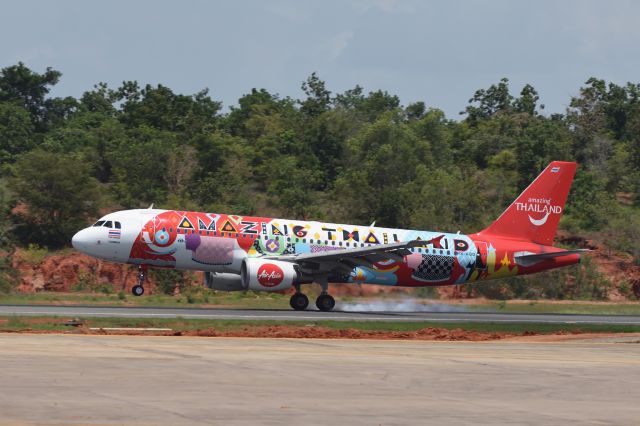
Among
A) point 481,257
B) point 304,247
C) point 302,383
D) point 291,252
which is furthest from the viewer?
point 481,257

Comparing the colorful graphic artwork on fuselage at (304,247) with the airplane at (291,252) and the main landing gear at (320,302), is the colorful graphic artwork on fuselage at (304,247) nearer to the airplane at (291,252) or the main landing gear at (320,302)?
the airplane at (291,252)

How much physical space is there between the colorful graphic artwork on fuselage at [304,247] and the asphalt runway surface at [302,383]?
1361 cm

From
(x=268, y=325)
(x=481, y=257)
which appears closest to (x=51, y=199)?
(x=481, y=257)

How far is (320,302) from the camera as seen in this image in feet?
151

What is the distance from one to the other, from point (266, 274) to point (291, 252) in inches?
97.7

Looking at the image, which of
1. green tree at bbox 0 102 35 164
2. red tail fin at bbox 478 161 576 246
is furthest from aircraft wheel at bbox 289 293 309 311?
green tree at bbox 0 102 35 164

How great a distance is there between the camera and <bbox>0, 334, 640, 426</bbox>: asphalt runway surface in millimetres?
18875

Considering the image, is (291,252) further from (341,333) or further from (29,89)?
(29,89)

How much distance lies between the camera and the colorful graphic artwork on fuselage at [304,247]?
45.1m

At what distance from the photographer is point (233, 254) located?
45312 millimetres

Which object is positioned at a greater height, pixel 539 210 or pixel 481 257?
pixel 539 210

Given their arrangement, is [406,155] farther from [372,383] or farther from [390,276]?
[372,383]

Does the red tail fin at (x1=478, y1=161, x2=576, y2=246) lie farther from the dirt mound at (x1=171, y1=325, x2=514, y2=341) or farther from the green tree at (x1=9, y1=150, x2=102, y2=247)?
the green tree at (x1=9, y1=150, x2=102, y2=247)


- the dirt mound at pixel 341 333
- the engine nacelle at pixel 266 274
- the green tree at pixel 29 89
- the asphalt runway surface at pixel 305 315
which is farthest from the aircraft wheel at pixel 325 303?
the green tree at pixel 29 89
